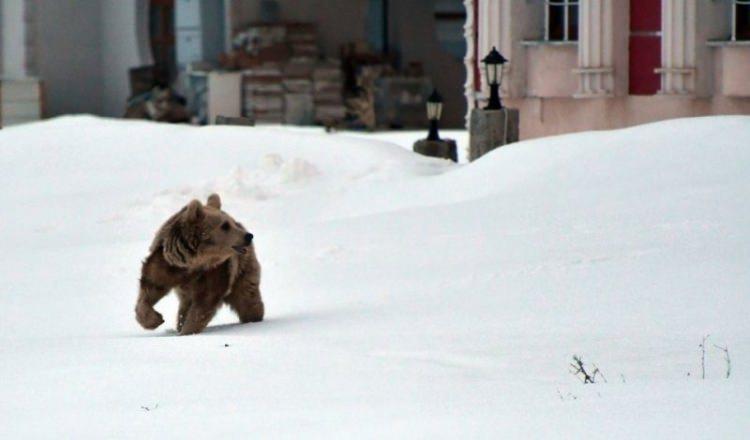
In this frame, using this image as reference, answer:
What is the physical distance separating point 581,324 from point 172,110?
19326 mm

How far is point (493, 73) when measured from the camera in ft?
55.9

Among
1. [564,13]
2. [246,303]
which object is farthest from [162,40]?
[246,303]

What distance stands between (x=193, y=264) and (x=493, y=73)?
930 cm

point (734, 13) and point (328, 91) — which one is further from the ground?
point (734, 13)

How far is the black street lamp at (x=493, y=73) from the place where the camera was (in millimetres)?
16812

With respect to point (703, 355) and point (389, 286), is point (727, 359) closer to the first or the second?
point (703, 355)

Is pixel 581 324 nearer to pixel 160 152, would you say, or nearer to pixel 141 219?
pixel 141 219

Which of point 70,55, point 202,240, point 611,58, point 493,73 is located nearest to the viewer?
point 202,240

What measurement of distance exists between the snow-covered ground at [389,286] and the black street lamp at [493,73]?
1.14m

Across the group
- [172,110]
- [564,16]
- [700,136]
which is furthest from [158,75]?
[700,136]

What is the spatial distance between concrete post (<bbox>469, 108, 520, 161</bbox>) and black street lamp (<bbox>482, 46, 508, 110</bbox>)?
13 centimetres

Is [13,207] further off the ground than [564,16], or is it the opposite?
[564,16]

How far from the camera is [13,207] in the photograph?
589 inches

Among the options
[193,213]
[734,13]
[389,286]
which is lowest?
[389,286]
